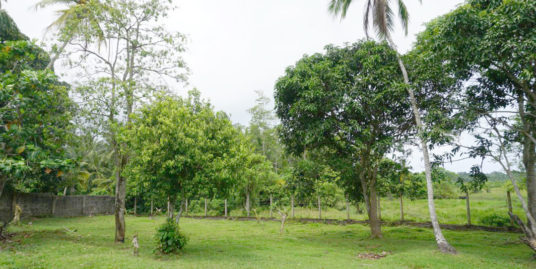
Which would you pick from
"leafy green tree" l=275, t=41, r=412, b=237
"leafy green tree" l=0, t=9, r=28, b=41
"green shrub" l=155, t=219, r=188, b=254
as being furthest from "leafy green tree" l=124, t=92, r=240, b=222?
"leafy green tree" l=0, t=9, r=28, b=41

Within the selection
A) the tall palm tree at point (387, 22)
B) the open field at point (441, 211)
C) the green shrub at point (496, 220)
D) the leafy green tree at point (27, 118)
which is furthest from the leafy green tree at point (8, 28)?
the green shrub at point (496, 220)

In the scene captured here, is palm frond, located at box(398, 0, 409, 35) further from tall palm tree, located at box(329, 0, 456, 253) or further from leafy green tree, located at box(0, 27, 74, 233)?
leafy green tree, located at box(0, 27, 74, 233)

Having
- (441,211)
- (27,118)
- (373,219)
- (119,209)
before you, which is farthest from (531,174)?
(27,118)

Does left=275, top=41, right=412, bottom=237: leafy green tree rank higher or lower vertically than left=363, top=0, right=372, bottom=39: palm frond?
lower

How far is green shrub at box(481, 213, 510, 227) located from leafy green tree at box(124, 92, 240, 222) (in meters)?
13.4

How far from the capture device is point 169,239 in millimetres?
10430

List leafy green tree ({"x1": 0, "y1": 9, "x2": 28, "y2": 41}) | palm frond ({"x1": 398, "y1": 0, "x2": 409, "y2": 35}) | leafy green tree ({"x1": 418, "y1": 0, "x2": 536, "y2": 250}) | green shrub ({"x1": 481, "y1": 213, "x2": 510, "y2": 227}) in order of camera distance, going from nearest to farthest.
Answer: leafy green tree ({"x1": 418, "y1": 0, "x2": 536, "y2": 250})
palm frond ({"x1": 398, "y1": 0, "x2": 409, "y2": 35})
green shrub ({"x1": 481, "y1": 213, "x2": 510, "y2": 227})
leafy green tree ({"x1": 0, "y1": 9, "x2": 28, "y2": 41})

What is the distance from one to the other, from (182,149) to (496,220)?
15472 mm

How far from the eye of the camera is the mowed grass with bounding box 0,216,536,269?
29.9 feet

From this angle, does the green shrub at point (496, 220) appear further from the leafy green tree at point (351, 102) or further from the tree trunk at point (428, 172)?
the tree trunk at point (428, 172)

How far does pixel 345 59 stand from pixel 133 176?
31.6 feet

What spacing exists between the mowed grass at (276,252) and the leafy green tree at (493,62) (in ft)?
6.03

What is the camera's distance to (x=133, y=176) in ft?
35.7

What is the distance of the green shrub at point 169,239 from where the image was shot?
1043 cm
